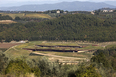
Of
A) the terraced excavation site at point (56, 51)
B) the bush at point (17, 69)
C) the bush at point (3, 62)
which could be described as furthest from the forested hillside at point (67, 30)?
the bush at point (17, 69)

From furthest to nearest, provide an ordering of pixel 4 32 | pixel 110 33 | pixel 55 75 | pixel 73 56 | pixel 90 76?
pixel 4 32 < pixel 110 33 < pixel 73 56 < pixel 55 75 < pixel 90 76

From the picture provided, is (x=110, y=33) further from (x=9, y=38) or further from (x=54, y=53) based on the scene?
(x=9, y=38)

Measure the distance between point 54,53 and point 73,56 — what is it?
6.35m

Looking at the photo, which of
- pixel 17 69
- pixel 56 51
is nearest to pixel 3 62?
pixel 17 69

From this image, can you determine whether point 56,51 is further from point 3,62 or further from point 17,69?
point 17,69

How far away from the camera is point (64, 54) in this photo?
5231cm

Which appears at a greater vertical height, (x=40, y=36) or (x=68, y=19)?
(x=68, y=19)

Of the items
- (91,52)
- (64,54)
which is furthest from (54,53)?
(91,52)

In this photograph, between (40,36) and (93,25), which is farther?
(93,25)

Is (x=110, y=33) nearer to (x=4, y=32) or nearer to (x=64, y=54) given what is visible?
(x=64, y=54)

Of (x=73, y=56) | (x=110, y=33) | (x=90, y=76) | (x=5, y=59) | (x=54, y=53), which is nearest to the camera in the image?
(x=90, y=76)

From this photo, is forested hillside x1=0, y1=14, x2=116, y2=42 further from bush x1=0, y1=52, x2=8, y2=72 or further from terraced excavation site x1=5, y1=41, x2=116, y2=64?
bush x1=0, y1=52, x2=8, y2=72

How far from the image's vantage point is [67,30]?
83.4m

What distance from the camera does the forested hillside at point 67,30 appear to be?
73125 mm
